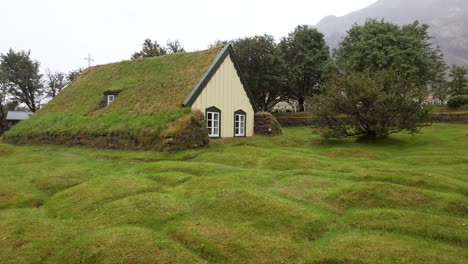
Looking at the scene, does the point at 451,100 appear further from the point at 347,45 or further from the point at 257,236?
the point at 257,236

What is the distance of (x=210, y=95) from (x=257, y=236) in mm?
17233

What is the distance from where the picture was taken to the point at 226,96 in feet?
82.5

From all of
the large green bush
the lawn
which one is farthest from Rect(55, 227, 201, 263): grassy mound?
the large green bush

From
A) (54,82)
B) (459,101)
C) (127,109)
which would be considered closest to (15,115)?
(54,82)

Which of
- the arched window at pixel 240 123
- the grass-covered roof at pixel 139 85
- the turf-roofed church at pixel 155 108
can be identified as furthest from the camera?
the arched window at pixel 240 123

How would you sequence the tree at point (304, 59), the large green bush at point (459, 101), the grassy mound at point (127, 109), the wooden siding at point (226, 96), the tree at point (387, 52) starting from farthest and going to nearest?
1. the tree at point (304, 59)
2. the tree at point (387, 52)
3. the large green bush at point (459, 101)
4. the wooden siding at point (226, 96)
5. the grassy mound at point (127, 109)

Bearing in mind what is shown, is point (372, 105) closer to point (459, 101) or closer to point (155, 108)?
point (155, 108)

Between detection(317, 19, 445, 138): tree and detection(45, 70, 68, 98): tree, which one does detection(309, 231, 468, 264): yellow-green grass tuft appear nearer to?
detection(317, 19, 445, 138): tree

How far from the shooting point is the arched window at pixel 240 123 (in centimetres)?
2631

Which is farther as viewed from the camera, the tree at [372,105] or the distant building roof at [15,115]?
the distant building roof at [15,115]

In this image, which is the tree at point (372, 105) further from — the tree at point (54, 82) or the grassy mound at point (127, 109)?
the tree at point (54, 82)

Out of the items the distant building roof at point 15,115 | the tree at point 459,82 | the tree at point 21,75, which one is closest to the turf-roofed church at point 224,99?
the tree at point 459,82

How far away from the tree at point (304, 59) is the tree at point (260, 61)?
2277 mm

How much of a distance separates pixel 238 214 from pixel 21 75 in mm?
65119
